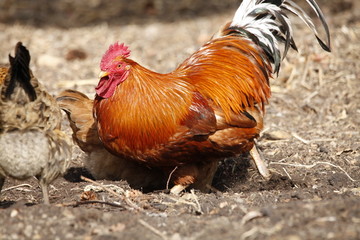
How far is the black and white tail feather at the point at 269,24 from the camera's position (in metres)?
5.77

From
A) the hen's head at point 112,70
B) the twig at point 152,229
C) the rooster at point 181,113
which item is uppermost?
the hen's head at point 112,70

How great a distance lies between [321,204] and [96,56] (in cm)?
662

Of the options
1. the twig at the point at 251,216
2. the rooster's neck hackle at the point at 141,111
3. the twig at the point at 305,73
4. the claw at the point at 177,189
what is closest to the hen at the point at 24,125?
the rooster's neck hackle at the point at 141,111

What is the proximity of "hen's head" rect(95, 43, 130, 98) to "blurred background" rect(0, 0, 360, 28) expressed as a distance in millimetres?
6611

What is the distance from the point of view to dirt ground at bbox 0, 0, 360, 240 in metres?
3.64

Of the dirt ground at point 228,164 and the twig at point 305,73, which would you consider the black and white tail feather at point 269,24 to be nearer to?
the dirt ground at point 228,164

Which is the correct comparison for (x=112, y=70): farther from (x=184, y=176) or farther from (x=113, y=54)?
(x=184, y=176)

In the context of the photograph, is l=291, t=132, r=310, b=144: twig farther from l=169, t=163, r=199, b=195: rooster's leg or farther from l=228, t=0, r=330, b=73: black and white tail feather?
l=169, t=163, r=199, b=195: rooster's leg

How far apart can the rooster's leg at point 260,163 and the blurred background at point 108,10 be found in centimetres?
657

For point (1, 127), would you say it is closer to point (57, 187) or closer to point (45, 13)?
point (57, 187)

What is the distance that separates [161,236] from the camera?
11.9ft

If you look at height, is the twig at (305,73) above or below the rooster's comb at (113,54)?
below

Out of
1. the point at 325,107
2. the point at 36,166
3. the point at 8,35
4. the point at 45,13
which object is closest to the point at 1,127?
the point at 36,166

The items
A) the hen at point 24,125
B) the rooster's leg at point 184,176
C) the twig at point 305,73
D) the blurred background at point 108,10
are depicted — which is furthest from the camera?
the blurred background at point 108,10
